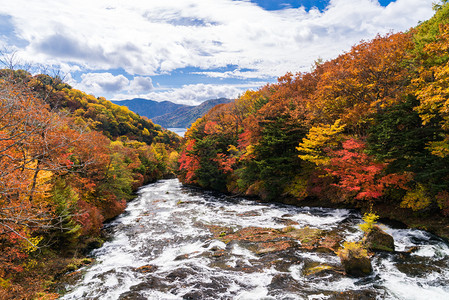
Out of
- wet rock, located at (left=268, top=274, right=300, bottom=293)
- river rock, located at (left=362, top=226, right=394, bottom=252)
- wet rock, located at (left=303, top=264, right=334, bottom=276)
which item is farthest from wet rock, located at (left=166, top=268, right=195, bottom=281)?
river rock, located at (left=362, top=226, right=394, bottom=252)

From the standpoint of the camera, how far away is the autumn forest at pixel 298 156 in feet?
31.0

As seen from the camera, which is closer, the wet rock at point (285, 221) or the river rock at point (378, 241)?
the river rock at point (378, 241)

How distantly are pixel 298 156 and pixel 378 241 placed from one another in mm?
12552

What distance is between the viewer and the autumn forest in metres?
9.46

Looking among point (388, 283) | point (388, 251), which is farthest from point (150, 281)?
point (388, 251)

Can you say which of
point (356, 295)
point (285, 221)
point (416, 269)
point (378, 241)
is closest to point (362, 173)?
point (378, 241)

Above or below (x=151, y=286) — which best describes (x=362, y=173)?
above

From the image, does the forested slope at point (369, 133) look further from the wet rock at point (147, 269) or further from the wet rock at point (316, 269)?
the wet rock at point (147, 269)

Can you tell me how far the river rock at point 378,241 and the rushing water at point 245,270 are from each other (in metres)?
0.50

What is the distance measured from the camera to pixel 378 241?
1166cm

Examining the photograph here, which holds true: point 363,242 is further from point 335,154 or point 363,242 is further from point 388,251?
point 335,154

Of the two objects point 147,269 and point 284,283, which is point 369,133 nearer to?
point 284,283

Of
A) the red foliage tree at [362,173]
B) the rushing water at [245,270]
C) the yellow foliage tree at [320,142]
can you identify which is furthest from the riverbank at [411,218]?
the yellow foliage tree at [320,142]

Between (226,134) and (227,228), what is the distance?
2373 cm
